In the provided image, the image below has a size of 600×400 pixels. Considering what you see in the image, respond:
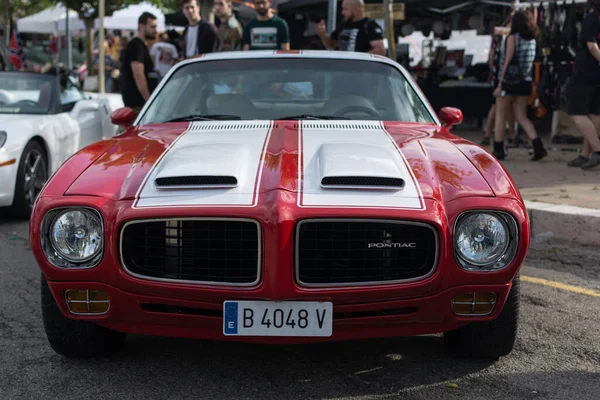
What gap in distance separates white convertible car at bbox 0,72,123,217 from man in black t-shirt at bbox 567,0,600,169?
4810mm

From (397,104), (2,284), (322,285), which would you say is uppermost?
(397,104)

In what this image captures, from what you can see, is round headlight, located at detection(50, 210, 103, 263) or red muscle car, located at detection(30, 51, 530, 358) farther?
round headlight, located at detection(50, 210, 103, 263)

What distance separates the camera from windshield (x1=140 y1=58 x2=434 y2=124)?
15.3ft

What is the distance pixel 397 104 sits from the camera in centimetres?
477

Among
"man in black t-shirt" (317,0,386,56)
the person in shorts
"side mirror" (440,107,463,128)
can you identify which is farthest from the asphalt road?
the person in shorts

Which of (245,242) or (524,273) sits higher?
(245,242)

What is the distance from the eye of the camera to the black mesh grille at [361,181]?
3314 mm

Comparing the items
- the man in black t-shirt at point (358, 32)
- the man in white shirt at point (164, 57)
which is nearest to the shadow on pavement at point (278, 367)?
the man in black t-shirt at point (358, 32)

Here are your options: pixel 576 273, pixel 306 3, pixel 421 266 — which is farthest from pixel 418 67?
pixel 421 266

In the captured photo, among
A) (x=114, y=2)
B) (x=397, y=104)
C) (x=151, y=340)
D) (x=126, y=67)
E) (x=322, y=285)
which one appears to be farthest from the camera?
(x=114, y=2)

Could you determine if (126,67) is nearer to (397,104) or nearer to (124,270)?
(397,104)

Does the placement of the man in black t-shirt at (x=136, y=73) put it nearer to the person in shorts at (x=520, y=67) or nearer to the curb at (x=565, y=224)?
the person in shorts at (x=520, y=67)

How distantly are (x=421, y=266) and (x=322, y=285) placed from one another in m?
0.38

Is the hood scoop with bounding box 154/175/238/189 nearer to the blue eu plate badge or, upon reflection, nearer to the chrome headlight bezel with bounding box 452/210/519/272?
the blue eu plate badge
